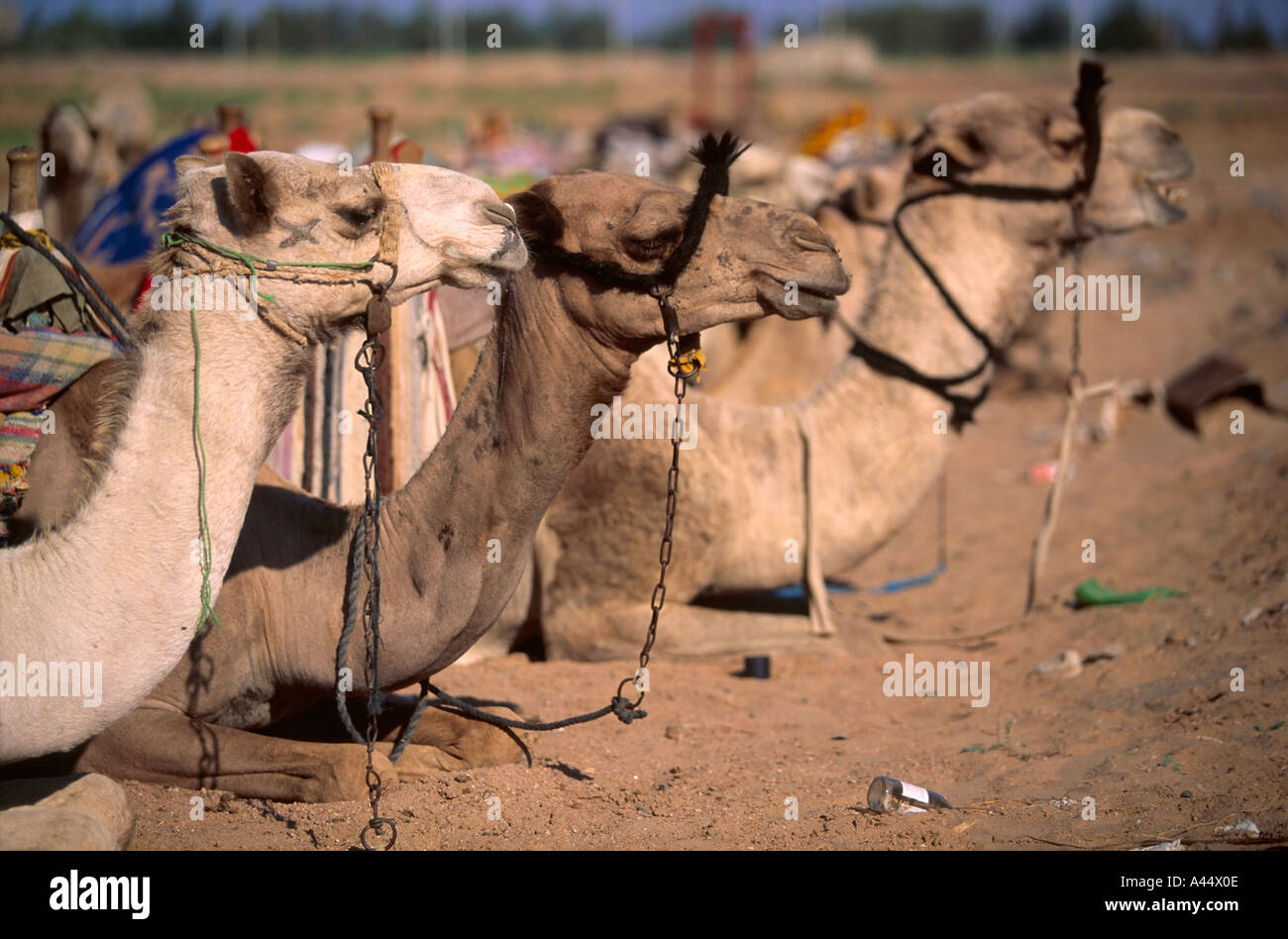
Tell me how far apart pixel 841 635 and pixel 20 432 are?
3419mm

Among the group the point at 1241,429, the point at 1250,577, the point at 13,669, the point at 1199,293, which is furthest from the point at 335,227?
the point at 1199,293

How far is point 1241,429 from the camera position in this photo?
945 centimetres

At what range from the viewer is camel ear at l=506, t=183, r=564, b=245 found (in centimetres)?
387

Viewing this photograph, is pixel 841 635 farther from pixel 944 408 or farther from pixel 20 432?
pixel 20 432

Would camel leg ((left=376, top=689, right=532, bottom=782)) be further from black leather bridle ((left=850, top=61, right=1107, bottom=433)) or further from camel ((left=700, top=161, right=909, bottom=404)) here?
camel ((left=700, top=161, right=909, bottom=404))

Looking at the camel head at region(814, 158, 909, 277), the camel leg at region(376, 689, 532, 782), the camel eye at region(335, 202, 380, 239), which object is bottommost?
the camel leg at region(376, 689, 532, 782)

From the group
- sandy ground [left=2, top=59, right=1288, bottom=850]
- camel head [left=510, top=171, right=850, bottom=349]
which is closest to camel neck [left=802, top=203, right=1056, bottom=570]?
sandy ground [left=2, top=59, right=1288, bottom=850]

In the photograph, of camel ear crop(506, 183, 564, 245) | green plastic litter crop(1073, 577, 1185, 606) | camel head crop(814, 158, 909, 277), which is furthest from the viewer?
camel head crop(814, 158, 909, 277)

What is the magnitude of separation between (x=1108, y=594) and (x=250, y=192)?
4.78 m

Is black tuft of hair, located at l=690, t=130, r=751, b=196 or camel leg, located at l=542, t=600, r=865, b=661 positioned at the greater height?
black tuft of hair, located at l=690, t=130, r=751, b=196

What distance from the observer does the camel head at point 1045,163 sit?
5.99 metres

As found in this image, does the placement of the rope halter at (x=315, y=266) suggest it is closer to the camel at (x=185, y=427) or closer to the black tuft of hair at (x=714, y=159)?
the camel at (x=185, y=427)

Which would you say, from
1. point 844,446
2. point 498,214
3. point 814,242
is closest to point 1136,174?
point 844,446

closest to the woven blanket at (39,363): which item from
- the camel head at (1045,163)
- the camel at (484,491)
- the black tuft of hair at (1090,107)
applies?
the camel at (484,491)
